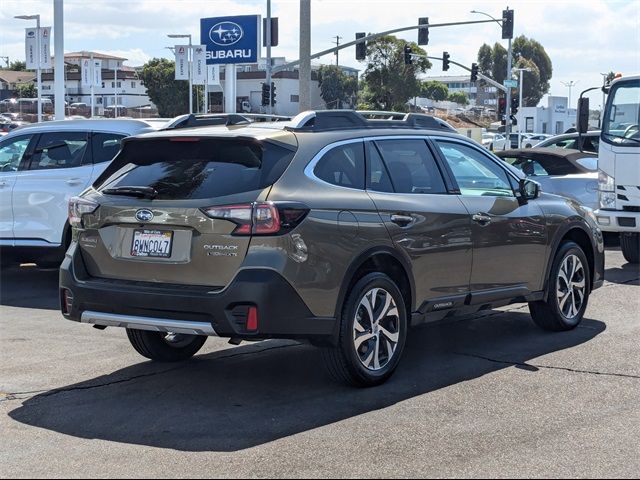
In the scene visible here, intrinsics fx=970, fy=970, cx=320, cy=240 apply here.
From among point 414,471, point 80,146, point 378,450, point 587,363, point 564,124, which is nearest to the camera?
point 414,471

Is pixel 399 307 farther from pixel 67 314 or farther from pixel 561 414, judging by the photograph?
pixel 67 314

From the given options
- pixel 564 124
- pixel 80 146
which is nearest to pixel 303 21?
pixel 80 146

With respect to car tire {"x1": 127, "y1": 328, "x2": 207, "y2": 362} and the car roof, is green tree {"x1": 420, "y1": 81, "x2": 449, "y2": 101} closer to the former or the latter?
the car roof

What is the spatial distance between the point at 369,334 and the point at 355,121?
1.59 metres

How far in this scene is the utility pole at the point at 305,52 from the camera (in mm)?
20703

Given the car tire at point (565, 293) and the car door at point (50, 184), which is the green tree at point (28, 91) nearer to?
the car door at point (50, 184)

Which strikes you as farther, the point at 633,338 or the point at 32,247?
the point at 32,247

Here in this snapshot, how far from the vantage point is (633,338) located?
8203 millimetres

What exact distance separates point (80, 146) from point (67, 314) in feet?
15.4

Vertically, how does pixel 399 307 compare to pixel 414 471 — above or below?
above

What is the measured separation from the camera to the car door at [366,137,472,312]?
6699 millimetres

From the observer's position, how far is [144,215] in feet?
20.2

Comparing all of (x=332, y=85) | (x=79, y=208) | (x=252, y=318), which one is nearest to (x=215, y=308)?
(x=252, y=318)

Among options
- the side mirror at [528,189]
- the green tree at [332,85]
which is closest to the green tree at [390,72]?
the green tree at [332,85]
